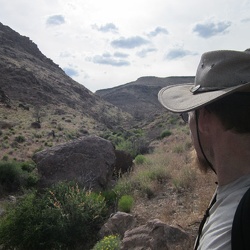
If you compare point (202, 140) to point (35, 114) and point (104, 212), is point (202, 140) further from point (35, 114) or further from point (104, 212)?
point (35, 114)

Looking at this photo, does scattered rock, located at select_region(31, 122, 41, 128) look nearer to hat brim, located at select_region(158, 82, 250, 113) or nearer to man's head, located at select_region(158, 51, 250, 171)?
hat brim, located at select_region(158, 82, 250, 113)

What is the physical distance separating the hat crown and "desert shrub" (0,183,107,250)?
6561 mm

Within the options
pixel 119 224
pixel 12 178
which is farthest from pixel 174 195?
pixel 12 178

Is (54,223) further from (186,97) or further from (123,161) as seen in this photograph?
(123,161)

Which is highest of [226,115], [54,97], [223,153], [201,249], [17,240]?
[54,97]

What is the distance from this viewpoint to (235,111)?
1489mm

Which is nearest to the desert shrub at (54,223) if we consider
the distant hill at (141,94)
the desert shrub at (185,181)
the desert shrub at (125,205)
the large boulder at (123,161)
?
the desert shrub at (125,205)

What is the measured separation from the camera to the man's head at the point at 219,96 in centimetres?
148

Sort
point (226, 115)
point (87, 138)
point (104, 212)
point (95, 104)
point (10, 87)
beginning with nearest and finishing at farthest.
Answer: point (226, 115) → point (104, 212) → point (87, 138) → point (10, 87) → point (95, 104)

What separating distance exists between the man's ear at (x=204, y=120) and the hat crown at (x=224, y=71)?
0.10 metres

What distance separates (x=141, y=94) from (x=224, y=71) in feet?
360

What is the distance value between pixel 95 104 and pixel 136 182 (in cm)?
7897

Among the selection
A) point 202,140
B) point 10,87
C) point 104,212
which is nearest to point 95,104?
point 10,87

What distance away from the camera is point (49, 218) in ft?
25.8
